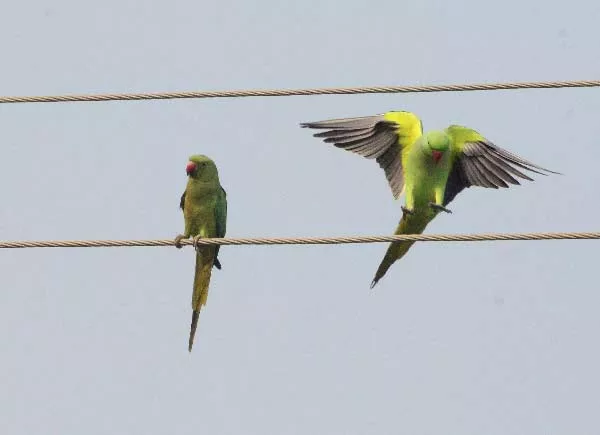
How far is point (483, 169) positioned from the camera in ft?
27.3

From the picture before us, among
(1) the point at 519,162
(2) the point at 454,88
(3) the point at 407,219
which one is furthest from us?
(3) the point at 407,219

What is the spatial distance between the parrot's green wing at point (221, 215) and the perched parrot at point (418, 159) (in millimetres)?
991

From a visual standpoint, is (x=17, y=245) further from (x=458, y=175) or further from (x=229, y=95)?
(x=458, y=175)

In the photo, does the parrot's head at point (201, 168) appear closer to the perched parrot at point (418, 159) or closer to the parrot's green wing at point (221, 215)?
the parrot's green wing at point (221, 215)

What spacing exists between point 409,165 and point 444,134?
10.9 inches

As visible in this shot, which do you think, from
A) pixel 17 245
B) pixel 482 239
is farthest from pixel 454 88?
pixel 17 245

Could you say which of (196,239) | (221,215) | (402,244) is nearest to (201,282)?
(221,215)

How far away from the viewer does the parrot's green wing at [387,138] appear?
330 inches

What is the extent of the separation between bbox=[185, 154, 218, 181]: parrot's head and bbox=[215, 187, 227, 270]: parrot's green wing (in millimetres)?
137

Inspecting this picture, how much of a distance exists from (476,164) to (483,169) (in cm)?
8

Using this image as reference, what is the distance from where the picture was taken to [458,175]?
8.53 meters

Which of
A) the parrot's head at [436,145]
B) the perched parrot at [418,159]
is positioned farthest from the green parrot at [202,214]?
the parrot's head at [436,145]

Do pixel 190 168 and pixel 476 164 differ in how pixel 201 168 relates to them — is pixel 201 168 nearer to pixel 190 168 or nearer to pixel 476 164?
pixel 190 168

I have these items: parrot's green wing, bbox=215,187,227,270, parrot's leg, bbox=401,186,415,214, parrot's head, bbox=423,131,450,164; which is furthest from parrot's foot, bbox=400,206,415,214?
parrot's green wing, bbox=215,187,227,270
